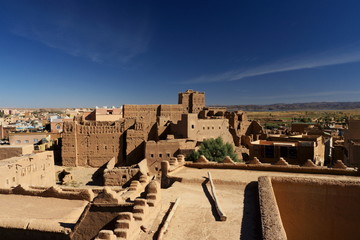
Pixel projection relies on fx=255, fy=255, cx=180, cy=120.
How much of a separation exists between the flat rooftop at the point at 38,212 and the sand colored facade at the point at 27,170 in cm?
296

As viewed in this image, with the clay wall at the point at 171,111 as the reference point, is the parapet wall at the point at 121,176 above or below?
below

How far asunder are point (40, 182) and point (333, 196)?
18741 mm

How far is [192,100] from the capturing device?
143 feet

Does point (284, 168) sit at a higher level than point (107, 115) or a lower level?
lower

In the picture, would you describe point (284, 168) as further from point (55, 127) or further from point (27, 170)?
point (55, 127)

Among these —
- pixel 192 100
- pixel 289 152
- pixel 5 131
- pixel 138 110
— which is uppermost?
pixel 192 100

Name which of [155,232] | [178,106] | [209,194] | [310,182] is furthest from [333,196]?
[178,106]

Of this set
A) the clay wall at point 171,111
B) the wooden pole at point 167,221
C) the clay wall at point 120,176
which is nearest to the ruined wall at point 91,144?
the clay wall at point 120,176

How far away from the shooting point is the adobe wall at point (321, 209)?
823cm

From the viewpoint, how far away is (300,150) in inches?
818

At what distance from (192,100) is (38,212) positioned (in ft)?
114

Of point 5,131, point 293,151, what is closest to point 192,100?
point 293,151

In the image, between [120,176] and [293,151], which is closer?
[293,151]

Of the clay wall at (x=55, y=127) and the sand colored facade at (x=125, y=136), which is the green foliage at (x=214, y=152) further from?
the clay wall at (x=55, y=127)
